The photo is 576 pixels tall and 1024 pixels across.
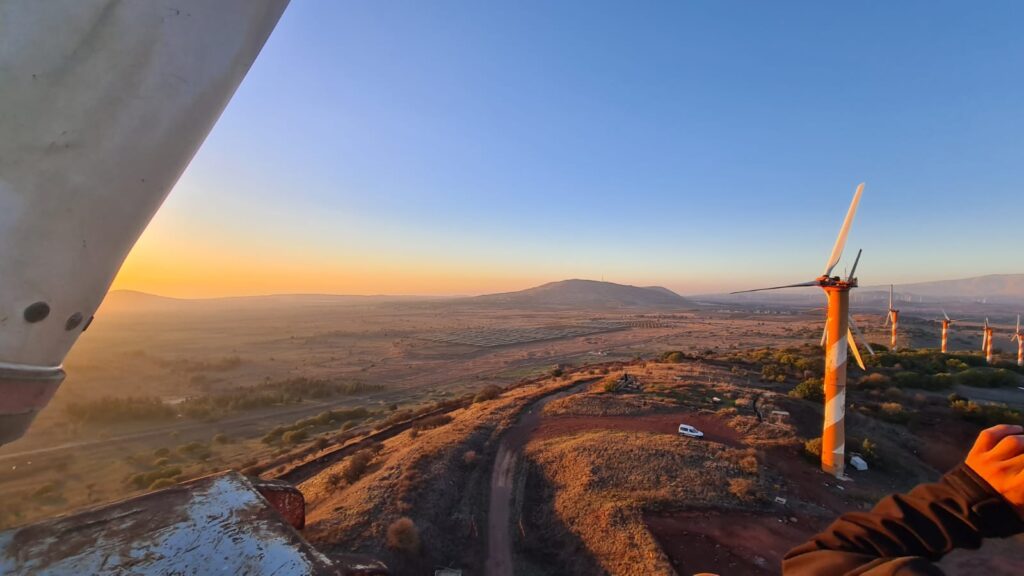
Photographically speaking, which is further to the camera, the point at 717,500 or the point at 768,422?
the point at 768,422

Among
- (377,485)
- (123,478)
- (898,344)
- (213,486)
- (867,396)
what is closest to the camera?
(213,486)

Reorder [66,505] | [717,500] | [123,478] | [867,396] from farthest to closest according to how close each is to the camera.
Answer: [867,396], [123,478], [66,505], [717,500]

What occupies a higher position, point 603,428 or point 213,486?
point 213,486

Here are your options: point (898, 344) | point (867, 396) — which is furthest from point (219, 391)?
point (898, 344)

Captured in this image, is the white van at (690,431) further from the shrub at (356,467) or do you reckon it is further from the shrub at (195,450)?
the shrub at (195,450)

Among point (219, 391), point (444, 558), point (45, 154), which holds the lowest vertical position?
point (219, 391)

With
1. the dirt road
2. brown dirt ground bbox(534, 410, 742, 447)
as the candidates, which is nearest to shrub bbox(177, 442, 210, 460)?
the dirt road

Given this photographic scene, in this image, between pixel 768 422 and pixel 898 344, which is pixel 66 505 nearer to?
pixel 768 422
